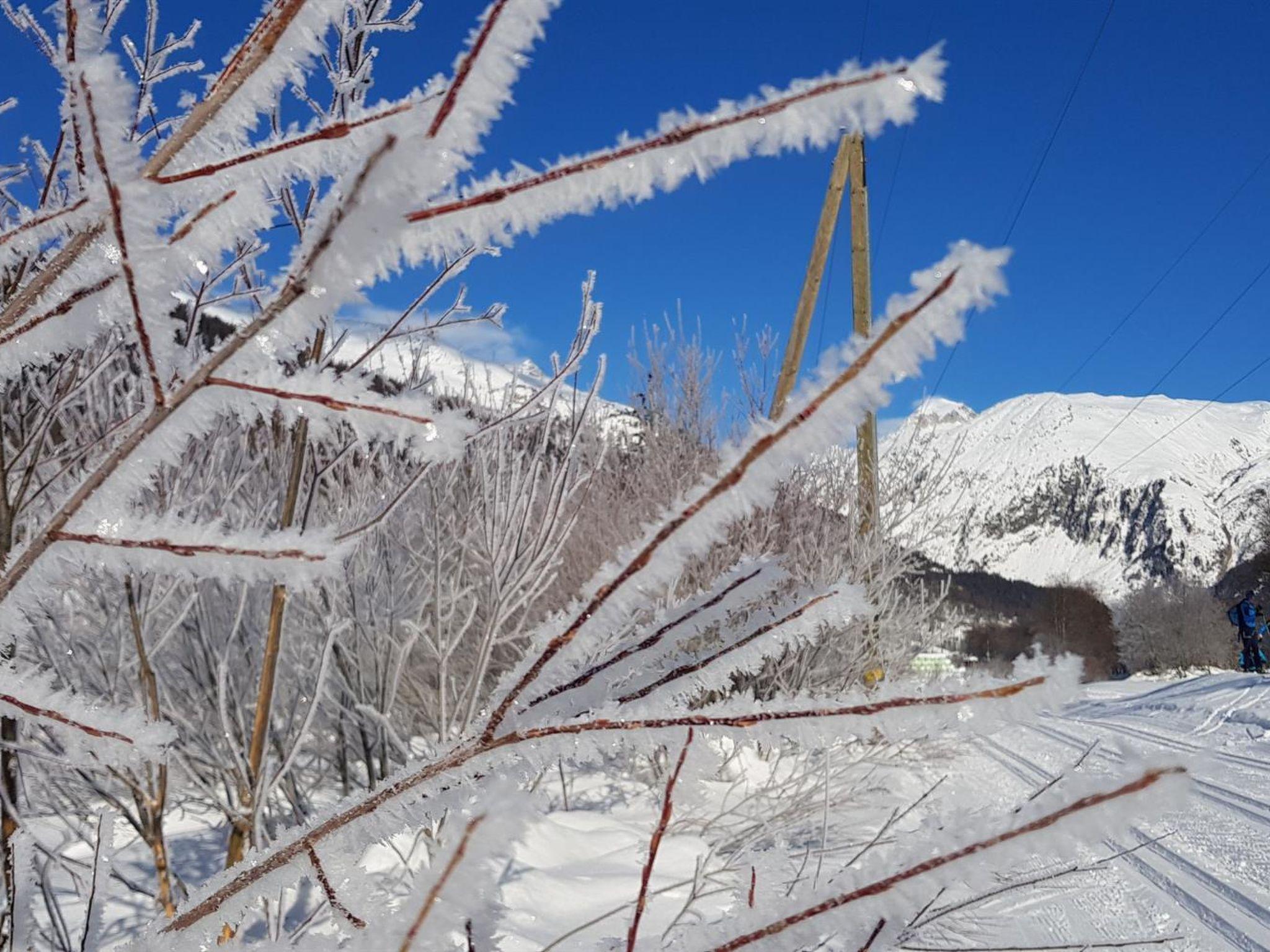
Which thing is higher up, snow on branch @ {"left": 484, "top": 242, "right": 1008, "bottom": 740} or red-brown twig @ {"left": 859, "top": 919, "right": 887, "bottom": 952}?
snow on branch @ {"left": 484, "top": 242, "right": 1008, "bottom": 740}

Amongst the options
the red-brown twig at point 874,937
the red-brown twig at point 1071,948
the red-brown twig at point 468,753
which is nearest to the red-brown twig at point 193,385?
the red-brown twig at point 468,753

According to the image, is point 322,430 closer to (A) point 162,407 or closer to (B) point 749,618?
(A) point 162,407

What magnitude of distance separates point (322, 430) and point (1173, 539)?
17606 cm

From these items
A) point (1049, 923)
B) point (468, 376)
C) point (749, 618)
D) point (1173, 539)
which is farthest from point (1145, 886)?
point (1173, 539)

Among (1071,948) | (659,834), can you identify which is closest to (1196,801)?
(1071,948)

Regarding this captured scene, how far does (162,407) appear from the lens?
427 millimetres

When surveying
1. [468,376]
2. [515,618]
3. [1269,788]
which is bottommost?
[1269,788]

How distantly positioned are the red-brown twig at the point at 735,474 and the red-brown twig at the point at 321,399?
153mm

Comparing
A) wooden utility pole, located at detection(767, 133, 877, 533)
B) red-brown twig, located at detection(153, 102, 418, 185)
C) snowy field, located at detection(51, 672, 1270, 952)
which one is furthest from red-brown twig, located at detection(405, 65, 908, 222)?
wooden utility pole, located at detection(767, 133, 877, 533)

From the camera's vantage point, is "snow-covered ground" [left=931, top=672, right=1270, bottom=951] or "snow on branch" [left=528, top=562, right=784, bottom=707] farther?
"snow-covered ground" [left=931, top=672, right=1270, bottom=951]

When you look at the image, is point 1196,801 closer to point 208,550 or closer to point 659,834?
point 659,834

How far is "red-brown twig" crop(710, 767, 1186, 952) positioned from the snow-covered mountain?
14513cm

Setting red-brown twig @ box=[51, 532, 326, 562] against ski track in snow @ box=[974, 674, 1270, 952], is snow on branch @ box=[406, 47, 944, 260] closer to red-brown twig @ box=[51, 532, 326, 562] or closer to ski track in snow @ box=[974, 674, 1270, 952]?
red-brown twig @ box=[51, 532, 326, 562]

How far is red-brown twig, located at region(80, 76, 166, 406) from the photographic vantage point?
340 millimetres
